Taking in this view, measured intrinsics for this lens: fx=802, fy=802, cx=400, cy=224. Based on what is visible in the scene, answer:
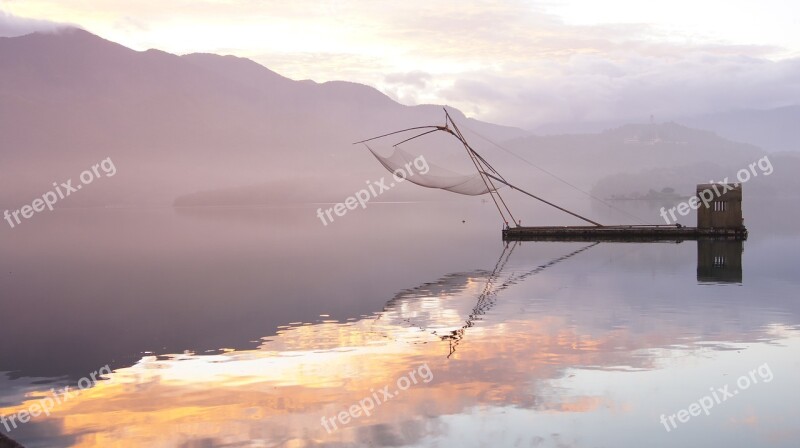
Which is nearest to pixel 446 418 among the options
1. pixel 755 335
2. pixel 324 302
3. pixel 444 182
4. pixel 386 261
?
pixel 755 335

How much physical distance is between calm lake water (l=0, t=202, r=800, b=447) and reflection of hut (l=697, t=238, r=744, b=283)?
41cm

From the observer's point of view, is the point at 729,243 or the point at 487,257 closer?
the point at 487,257

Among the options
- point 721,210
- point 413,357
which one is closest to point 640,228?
point 721,210

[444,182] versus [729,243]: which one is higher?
[444,182]

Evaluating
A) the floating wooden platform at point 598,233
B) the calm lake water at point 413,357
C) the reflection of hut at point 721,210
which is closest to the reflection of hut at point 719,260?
the calm lake water at point 413,357

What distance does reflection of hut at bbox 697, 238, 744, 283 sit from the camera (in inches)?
1451

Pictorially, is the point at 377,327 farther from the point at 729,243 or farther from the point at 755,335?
the point at 729,243

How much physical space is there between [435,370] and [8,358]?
1117 centimetres

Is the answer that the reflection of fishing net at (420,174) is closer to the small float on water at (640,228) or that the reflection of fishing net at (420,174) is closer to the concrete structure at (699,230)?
the small float on water at (640,228)

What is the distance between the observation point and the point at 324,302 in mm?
30594

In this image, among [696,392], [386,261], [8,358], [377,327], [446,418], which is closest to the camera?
[446,418]

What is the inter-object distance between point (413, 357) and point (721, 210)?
147 feet

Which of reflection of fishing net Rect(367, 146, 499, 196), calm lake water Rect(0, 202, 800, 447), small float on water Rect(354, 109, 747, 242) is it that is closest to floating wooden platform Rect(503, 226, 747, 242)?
small float on water Rect(354, 109, 747, 242)

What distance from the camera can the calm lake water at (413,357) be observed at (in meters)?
13.8
